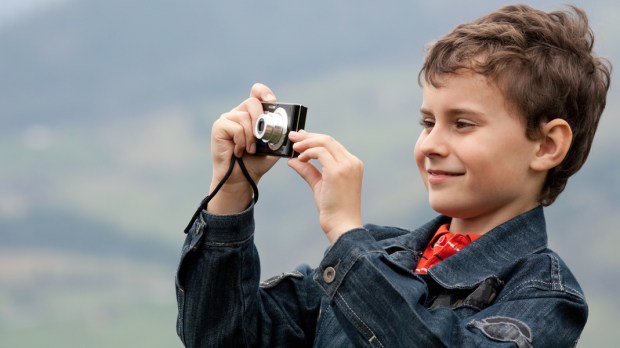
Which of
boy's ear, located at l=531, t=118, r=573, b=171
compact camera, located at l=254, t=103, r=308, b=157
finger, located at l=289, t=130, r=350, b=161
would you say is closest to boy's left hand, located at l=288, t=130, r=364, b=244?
finger, located at l=289, t=130, r=350, b=161

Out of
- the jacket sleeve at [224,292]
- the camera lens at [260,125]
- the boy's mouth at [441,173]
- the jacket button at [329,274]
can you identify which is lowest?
the jacket sleeve at [224,292]

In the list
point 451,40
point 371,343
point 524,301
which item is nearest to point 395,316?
point 371,343

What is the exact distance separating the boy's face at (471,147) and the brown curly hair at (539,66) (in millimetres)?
24

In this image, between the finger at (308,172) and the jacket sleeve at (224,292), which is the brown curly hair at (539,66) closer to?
the finger at (308,172)

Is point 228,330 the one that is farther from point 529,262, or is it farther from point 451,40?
point 451,40

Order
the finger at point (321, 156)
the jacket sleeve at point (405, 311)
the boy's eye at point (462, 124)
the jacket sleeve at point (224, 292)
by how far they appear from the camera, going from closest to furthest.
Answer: the jacket sleeve at point (405, 311) < the finger at point (321, 156) < the boy's eye at point (462, 124) < the jacket sleeve at point (224, 292)

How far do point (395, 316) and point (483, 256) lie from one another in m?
0.29

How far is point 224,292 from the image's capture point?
1.78 metres

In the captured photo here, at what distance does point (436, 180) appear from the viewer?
1700mm

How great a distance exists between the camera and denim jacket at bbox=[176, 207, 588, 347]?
1.48m

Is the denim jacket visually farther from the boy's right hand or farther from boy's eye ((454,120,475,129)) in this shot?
boy's eye ((454,120,475,129))

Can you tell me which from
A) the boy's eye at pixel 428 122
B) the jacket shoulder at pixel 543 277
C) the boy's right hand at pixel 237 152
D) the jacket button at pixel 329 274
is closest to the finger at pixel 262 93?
the boy's right hand at pixel 237 152

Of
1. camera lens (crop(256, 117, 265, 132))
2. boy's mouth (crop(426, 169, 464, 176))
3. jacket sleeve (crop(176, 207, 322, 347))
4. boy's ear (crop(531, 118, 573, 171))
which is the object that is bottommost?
jacket sleeve (crop(176, 207, 322, 347))

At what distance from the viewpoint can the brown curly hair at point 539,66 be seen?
5.60ft
